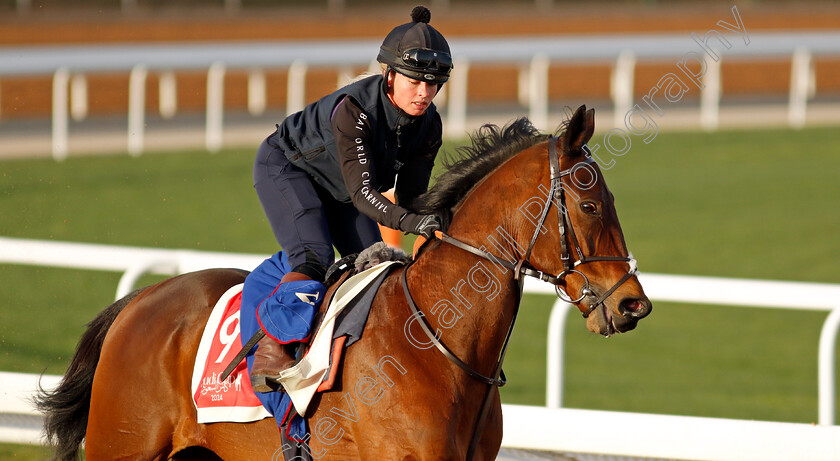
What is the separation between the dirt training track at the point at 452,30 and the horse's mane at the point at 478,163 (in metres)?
12.7

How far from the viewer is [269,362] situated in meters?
3.11

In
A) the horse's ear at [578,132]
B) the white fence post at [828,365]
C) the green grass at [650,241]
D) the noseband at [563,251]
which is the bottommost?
the green grass at [650,241]

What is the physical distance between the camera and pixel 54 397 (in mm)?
3748

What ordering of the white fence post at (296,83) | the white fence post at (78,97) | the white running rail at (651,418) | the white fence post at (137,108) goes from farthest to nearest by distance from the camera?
1. the white fence post at (78,97)
2. the white fence post at (296,83)
3. the white fence post at (137,108)
4. the white running rail at (651,418)

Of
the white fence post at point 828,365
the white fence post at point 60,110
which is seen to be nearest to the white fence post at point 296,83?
the white fence post at point 60,110

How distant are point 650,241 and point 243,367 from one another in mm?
7146

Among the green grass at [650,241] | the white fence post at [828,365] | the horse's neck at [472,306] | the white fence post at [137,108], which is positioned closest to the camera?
the horse's neck at [472,306]

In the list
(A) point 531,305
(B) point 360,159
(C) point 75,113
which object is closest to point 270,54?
(C) point 75,113

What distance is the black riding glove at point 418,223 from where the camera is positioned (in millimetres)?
2973

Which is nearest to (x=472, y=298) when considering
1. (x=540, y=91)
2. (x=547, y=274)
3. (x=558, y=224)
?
(x=547, y=274)

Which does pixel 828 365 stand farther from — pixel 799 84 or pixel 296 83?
pixel 799 84

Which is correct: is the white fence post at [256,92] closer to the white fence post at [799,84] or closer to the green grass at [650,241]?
the green grass at [650,241]

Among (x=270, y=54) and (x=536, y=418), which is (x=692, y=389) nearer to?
Result: (x=536, y=418)

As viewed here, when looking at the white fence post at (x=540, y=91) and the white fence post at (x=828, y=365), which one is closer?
the white fence post at (x=828, y=365)
